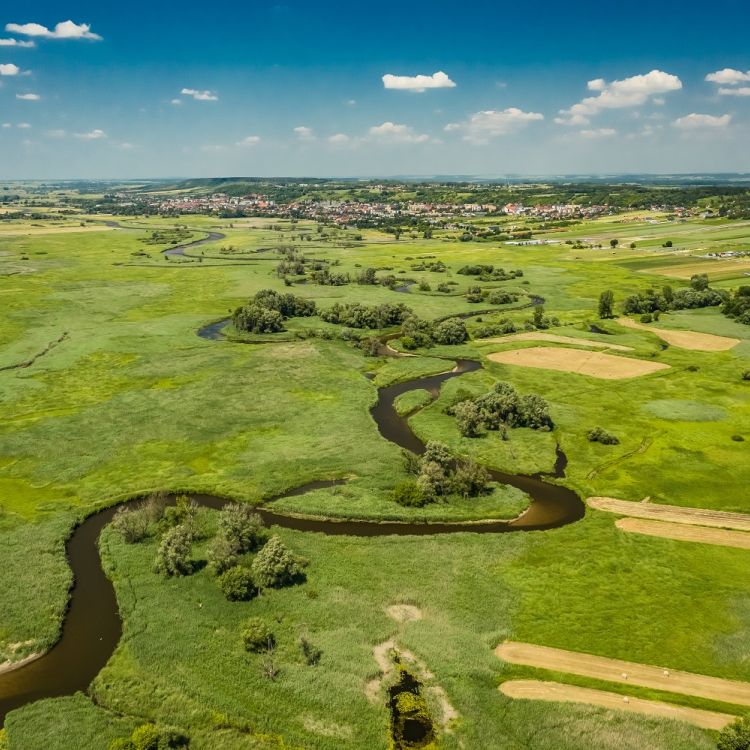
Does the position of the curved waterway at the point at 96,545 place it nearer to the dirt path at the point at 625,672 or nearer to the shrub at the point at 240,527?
the shrub at the point at 240,527

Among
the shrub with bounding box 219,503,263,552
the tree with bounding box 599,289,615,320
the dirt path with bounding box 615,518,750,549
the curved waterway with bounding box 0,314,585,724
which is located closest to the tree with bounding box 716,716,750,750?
the dirt path with bounding box 615,518,750,549

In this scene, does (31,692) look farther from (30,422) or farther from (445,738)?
(30,422)

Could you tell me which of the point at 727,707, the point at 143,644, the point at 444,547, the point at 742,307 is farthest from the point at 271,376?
the point at 742,307

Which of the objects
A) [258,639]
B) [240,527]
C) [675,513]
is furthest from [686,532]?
[240,527]

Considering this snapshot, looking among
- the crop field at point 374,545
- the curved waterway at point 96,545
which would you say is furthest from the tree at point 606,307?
the curved waterway at point 96,545

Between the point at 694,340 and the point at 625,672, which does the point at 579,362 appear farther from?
the point at 625,672
